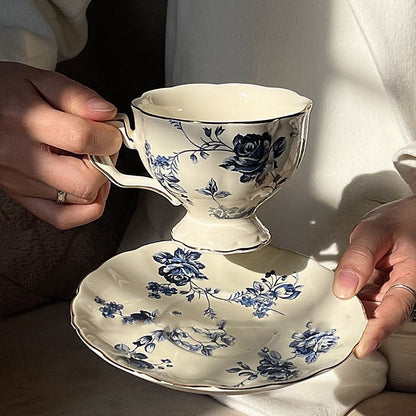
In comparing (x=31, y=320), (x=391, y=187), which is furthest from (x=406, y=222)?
(x=31, y=320)

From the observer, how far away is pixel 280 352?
2.03ft

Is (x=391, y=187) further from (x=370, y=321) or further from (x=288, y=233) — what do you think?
(x=370, y=321)

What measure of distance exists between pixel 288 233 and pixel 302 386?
163mm

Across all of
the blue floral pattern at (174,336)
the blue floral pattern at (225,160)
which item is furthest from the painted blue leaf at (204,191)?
the blue floral pattern at (174,336)

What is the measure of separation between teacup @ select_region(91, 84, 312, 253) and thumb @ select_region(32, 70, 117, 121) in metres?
0.02

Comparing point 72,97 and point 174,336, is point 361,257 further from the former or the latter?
point 72,97

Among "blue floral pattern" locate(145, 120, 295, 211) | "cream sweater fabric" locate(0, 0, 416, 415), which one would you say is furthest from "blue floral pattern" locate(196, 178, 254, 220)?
"cream sweater fabric" locate(0, 0, 416, 415)

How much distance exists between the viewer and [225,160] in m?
0.58

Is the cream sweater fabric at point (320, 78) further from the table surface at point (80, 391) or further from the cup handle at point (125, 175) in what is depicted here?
the cup handle at point (125, 175)

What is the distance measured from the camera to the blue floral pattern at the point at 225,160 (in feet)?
1.87

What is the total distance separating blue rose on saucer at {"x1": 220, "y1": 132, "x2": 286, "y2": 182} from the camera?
57cm

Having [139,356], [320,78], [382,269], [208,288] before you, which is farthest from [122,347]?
[320,78]

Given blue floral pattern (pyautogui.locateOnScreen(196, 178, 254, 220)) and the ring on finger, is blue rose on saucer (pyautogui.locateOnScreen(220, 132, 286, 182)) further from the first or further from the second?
the ring on finger

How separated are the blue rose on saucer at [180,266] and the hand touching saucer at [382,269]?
0.13 meters
